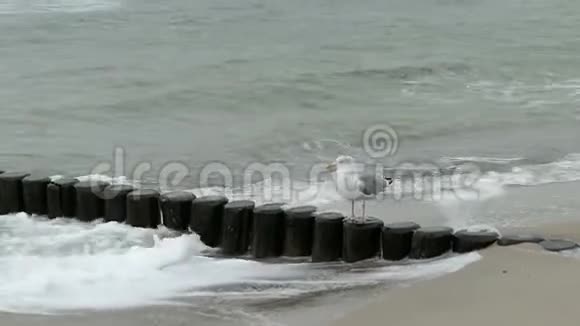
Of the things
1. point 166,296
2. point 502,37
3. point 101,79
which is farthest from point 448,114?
point 502,37

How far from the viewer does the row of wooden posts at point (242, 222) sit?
6.75 metres

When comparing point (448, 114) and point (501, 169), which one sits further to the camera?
point (448, 114)

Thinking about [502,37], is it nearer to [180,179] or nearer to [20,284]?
[180,179]

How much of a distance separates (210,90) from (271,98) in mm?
1402

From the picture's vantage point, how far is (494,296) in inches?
228

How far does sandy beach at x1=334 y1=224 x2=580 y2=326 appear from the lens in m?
5.47

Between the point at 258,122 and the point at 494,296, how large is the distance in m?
8.54

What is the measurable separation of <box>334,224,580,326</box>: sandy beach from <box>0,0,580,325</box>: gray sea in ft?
0.94

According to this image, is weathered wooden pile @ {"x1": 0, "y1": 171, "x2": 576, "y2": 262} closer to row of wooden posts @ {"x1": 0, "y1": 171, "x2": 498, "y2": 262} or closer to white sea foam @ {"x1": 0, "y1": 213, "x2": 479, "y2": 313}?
row of wooden posts @ {"x1": 0, "y1": 171, "x2": 498, "y2": 262}

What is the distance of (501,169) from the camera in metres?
10.4

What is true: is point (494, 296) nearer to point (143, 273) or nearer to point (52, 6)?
point (143, 273)

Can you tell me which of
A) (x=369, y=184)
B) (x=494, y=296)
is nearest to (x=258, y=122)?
(x=369, y=184)

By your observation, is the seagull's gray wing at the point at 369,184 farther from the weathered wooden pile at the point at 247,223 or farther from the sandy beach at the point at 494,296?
the sandy beach at the point at 494,296

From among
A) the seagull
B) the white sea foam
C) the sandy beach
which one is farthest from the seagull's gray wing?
the sandy beach
